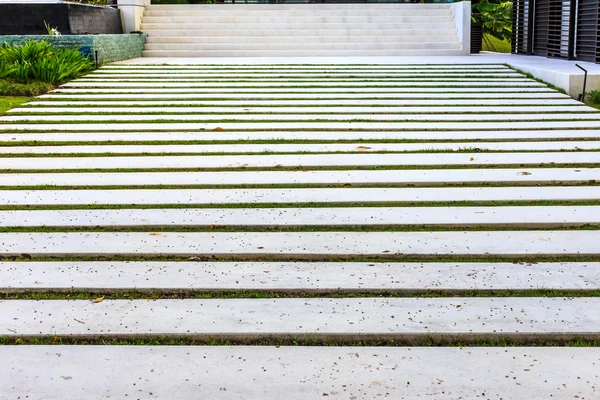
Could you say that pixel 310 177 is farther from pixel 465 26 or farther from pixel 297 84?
pixel 465 26

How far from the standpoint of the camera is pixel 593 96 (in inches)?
489

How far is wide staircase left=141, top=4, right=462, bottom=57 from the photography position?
1850 centimetres

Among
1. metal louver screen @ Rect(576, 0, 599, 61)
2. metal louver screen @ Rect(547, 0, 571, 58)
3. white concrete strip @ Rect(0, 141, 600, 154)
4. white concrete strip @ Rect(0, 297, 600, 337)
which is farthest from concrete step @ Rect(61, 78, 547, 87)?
white concrete strip @ Rect(0, 297, 600, 337)

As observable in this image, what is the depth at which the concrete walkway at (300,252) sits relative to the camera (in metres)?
3.74

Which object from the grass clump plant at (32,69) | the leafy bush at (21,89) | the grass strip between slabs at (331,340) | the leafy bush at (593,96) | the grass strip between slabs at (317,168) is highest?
the grass clump plant at (32,69)

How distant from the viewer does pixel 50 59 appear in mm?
13781

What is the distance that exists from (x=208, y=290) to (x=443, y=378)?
1.73 m

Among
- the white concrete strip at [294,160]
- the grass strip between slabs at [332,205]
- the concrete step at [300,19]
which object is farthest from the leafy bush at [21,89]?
the concrete step at [300,19]

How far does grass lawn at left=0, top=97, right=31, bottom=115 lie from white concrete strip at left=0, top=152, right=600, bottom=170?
313cm

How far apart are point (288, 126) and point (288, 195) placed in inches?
131

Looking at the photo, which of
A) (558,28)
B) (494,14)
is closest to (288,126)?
(558,28)

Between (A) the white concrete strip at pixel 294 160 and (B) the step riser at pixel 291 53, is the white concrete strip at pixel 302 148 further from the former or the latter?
(B) the step riser at pixel 291 53

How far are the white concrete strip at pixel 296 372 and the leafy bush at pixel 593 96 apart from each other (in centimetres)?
932

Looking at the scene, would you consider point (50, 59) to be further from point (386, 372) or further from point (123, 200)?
point (386, 372)
